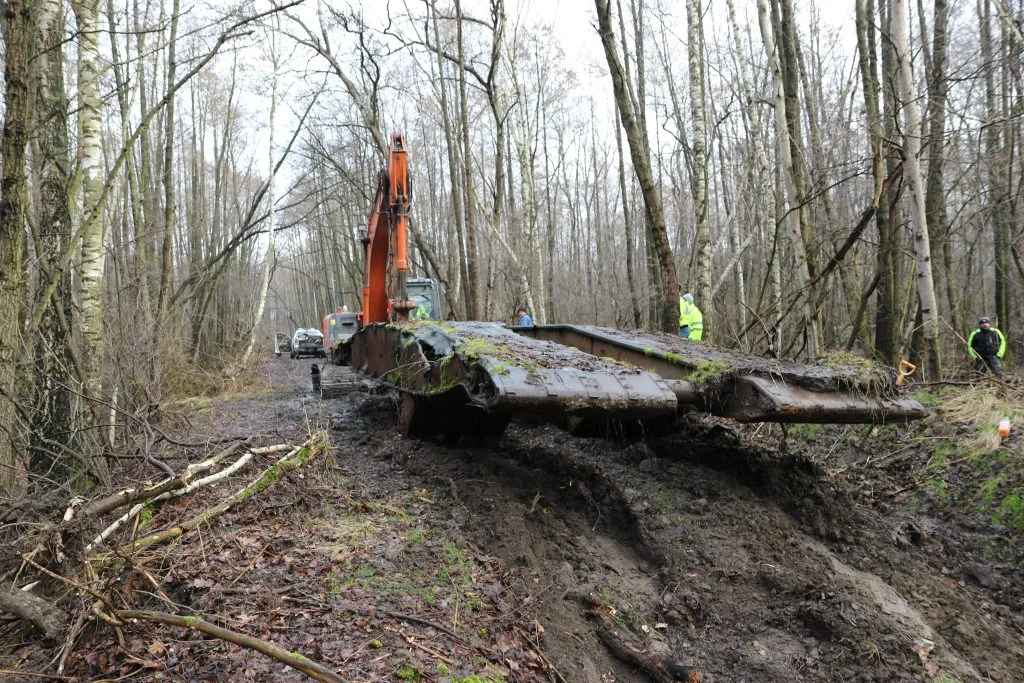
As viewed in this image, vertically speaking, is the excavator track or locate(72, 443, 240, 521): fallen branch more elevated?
the excavator track

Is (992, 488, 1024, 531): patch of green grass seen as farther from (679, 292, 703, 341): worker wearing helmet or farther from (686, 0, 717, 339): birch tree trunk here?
(686, 0, 717, 339): birch tree trunk

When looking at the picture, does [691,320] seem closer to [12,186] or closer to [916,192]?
[916,192]

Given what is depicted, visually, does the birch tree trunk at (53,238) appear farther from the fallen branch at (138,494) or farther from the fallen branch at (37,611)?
the fallen branch at (37,611)

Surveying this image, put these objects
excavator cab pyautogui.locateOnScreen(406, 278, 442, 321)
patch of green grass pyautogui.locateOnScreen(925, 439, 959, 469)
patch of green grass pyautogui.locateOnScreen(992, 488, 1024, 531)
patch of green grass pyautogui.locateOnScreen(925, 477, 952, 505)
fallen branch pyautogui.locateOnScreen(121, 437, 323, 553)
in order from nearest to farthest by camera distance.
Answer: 1. fallen branch pyautogui.locateOnScreen(121, 437, 323, 553)
2. patch of green grass pyautogui.locateOnScreen(992, 488, 1024, 531)
3. patch of green grass pyautogui.locateOnScreen(925, 477, 952, 505)
4. patch of green grass pyautogui.locateOnScreen(925, 439, 959, 469)
5. excavator cab pyautogui.locateOnScreen(406, 278, 442, 321)

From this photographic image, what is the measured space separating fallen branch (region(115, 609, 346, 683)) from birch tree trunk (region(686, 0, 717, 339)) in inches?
354

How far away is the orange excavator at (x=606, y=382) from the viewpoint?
3.81 meters

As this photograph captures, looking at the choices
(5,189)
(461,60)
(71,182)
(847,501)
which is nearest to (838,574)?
(847,501)

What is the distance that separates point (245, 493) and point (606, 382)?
2.34 meters

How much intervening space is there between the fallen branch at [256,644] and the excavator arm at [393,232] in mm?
5044

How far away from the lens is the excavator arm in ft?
26.2

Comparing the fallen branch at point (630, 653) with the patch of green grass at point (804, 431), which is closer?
the fallen branch at point (630, 653)

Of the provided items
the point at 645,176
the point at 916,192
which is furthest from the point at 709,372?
the point at 916,192

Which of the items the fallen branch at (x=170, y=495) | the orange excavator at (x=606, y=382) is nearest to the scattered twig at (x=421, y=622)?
the orange excavator at (x=606, y=382)

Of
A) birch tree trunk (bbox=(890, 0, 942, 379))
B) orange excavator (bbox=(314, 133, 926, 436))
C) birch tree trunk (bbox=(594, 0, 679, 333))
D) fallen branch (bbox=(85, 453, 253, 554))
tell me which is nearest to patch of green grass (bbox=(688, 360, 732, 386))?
orange excavator (bbox=(314, 133, 926, 436))
